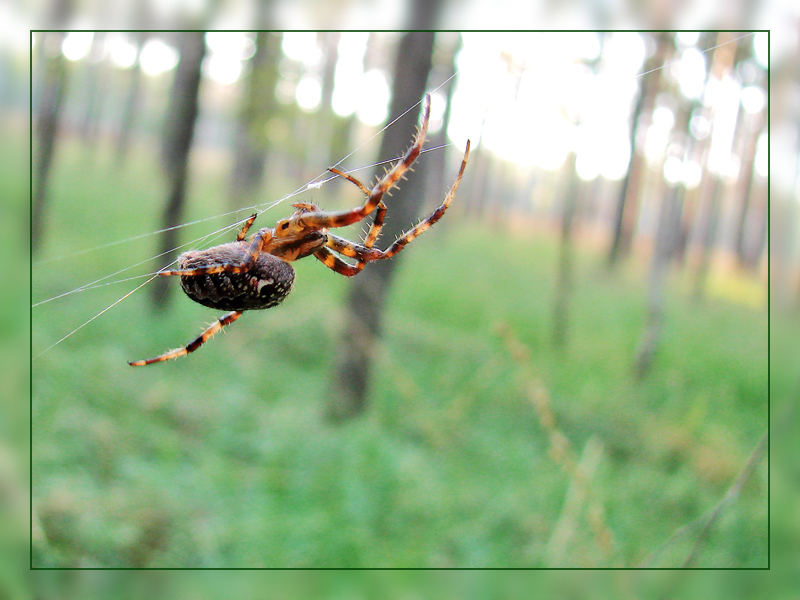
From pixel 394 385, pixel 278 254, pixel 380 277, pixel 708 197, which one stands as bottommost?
pixel 394 385

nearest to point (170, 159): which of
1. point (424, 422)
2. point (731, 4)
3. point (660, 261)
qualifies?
point (424, 422)

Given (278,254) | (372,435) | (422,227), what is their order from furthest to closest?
(372,435), (422,227), (278,254)

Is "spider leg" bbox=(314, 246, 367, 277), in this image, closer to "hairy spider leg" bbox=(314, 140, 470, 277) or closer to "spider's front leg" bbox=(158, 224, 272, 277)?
"hairy spider leg" bbox=(314, 140, 470, 277)

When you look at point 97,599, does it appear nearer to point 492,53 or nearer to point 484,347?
point 492,53

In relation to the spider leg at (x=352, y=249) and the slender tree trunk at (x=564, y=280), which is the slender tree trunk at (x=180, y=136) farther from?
the slender tree trunk at (x=564, y=280)

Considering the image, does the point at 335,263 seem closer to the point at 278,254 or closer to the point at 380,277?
the point at 278,254

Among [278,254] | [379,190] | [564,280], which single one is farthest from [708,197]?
[278,254]

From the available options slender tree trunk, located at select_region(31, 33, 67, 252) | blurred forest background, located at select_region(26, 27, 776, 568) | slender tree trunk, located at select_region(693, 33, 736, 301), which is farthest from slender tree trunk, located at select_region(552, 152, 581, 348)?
slender tree trunk, located at select_region(31, 33, 67, 252)
